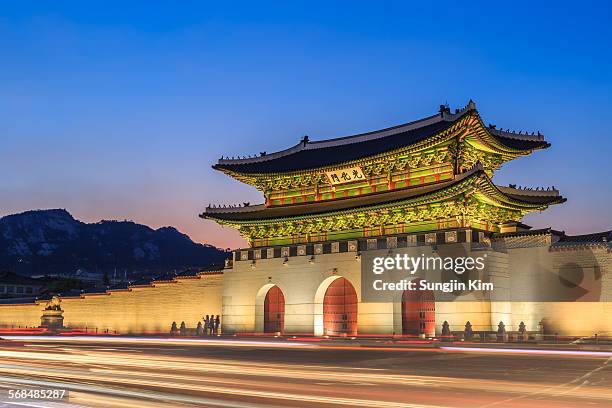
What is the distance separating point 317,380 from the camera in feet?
51.0

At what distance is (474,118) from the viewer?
3506cm

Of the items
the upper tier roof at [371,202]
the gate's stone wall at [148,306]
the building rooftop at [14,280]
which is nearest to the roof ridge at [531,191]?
the upper tier roof at [371,202]

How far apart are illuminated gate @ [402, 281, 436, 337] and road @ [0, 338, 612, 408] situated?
508 inches

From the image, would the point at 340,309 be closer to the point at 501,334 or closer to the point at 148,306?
the point at 501,334

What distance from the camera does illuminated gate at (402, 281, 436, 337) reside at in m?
36.8

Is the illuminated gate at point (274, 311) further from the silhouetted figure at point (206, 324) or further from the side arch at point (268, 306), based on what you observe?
the silhouetted figure at point (206, 324)

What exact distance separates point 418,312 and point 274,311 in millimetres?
10905

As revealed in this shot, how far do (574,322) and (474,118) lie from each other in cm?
1115

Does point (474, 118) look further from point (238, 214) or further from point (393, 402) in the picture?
point (393, 402)

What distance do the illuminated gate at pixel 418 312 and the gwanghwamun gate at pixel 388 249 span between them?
61mm

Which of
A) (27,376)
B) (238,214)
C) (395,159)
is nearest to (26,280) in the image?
(238,214)

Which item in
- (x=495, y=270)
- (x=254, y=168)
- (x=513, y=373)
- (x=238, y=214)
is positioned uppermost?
(x=254, y=168)

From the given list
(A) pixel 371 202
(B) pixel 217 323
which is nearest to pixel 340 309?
(A) pixel 371 202

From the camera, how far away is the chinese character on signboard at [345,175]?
138 ft
